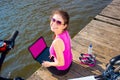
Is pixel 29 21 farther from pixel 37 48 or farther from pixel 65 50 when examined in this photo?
pixel 65 50

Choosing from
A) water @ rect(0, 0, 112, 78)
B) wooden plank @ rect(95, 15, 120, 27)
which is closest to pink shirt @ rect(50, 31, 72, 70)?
water @ rect(0, 0, 112, 78)

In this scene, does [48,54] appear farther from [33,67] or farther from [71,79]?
[33,67]

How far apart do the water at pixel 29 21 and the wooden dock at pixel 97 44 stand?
164 centimetres

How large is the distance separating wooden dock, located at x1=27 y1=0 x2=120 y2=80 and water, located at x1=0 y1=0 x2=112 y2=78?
164 centimetres

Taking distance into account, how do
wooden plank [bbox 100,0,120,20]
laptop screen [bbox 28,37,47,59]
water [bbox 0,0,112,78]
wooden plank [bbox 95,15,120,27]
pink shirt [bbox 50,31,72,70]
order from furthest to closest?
wooden plank [bbox 100,0,120,20]
water [bbox 0,0,112,78]
wooden plank [bbox 95,15,120,27]
laptop screen [bbox 28,37,47,59]
pink shirt [bbox 50,31,72,70]

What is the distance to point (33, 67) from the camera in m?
7.73

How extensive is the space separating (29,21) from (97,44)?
4163 mm

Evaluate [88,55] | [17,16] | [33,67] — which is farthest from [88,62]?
[17,16]

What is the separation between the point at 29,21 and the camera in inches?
390

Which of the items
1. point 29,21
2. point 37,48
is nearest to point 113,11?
point 29,21

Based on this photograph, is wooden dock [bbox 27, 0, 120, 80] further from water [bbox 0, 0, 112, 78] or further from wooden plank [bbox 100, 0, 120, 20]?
water [bbox 0, 0, 112, 78]

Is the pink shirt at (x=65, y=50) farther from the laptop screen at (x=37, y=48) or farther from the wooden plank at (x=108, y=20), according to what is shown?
the wooden plank at (x=108, y=20)

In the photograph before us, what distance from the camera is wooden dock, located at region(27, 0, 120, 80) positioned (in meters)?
5.49

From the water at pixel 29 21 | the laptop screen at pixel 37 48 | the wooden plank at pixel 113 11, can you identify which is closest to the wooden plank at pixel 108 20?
the wooden plank at pixel 113 11
